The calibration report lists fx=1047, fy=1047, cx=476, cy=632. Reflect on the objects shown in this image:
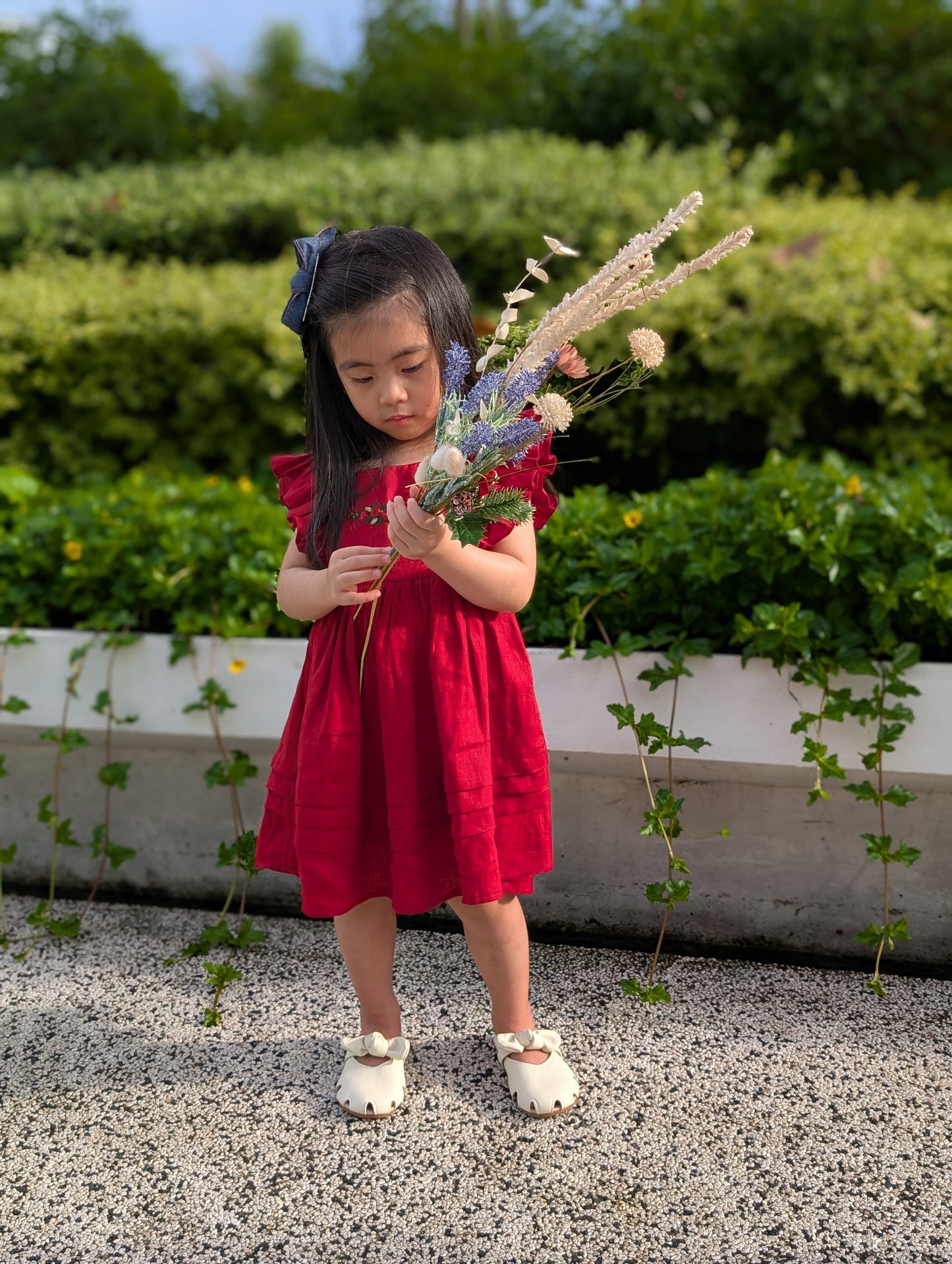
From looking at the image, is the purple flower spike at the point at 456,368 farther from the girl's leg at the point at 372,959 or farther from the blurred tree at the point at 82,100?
the blurred tree at the point at 82,100

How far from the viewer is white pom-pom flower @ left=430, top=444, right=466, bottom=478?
131 centimetres

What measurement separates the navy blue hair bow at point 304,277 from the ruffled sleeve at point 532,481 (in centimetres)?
40

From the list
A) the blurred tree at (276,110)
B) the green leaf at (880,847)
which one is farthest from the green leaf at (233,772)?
the blurred tree at (276,110)

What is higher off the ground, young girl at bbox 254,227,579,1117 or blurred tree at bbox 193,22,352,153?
blurred tree at bbox 193,22,352,153

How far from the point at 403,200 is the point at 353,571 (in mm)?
3307

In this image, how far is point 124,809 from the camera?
2584 mm

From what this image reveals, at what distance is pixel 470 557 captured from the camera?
1.54 m

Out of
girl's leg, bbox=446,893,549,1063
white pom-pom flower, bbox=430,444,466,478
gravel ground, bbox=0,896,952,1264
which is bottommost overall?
gravel ground, bbox=0,896,952,1264

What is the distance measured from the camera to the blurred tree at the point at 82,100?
933 cm

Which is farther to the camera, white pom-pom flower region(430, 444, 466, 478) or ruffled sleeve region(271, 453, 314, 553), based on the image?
ruffled sleeve region(271, 453, 314, 553)

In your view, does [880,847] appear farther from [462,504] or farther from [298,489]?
[298,489]

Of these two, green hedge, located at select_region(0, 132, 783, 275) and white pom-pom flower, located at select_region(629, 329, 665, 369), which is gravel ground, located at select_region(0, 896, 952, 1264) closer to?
white pom-pom flower, located at select_region(629, 329, 665, 369)

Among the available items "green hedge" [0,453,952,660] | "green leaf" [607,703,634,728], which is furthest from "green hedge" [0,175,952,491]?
"green leaf" [607,703,634,728]

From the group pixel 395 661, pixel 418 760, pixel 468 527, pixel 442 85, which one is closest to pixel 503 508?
pixel 468 527
